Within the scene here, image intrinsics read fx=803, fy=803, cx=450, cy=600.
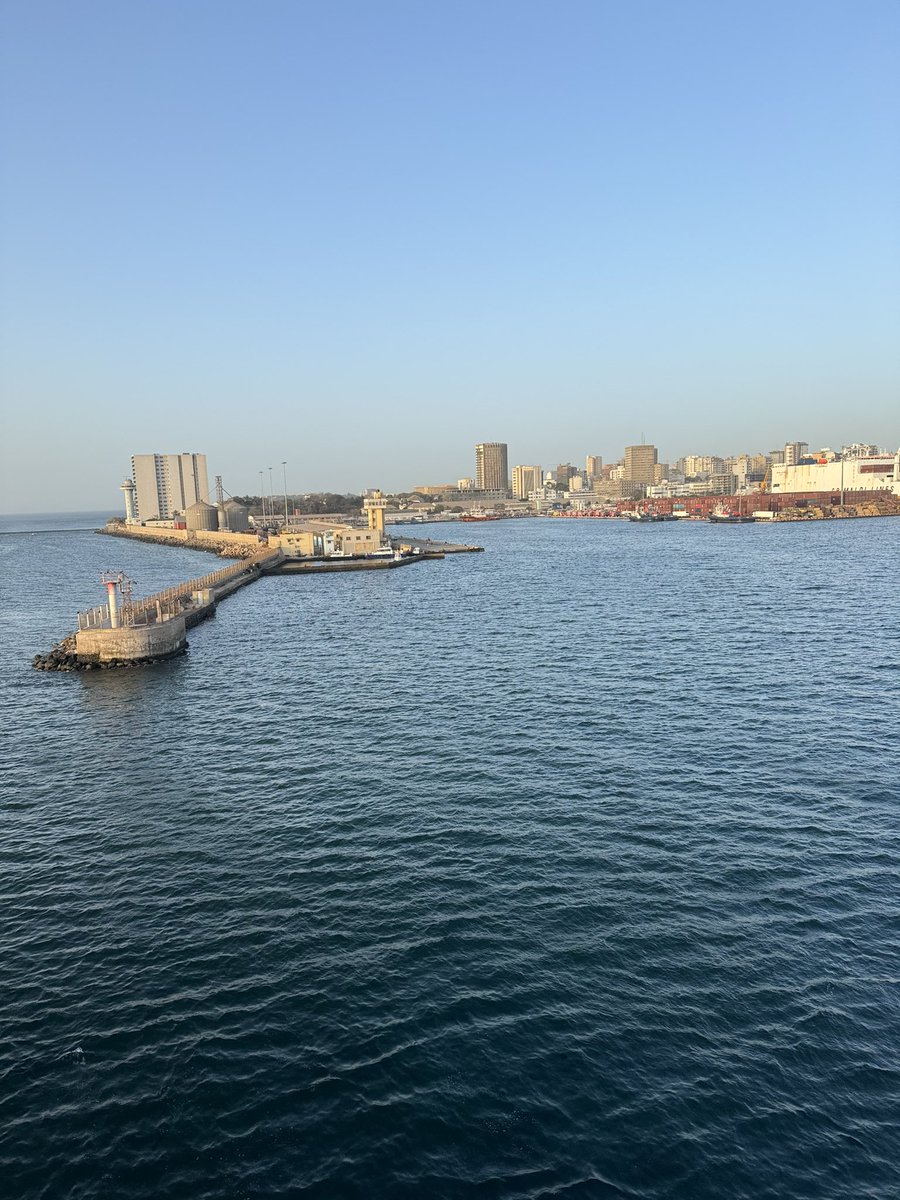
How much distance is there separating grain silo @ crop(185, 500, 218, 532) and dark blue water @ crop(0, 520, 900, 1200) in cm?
15296

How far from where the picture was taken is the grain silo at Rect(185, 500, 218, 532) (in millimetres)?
188750

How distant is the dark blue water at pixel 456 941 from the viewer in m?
13.0

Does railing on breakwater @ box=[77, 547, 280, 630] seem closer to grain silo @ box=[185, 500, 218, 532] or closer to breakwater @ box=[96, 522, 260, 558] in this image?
breakwater @ box=[96, 522, 260, 558]

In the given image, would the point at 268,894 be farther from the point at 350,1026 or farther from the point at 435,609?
the point at 435,609

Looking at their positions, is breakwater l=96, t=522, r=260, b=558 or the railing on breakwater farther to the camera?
breakwater l=96, t=522, r=260, b=558

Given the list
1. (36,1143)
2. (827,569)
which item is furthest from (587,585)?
(36,1143)

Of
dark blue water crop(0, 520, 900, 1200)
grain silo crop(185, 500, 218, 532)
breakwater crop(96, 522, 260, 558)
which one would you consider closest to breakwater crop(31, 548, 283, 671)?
dark blue water crop(0, 520, 900, 1200)

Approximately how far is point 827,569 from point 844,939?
85.3m

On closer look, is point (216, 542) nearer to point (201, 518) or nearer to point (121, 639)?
point (201, 518)

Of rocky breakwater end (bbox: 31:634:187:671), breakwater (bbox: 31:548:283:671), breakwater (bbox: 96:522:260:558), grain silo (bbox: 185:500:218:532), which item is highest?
grain silo (bbox: 185:500:218:532)

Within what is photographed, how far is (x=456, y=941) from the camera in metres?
18.4

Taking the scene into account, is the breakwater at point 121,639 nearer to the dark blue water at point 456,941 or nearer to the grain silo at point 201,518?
the dark blue water at point 456,941

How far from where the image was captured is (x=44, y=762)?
104 feet

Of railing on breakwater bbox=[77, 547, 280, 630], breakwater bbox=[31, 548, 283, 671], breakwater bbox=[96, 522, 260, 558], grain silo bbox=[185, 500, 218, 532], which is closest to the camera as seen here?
breakwater bbox=[31, 548, 283, 671]
